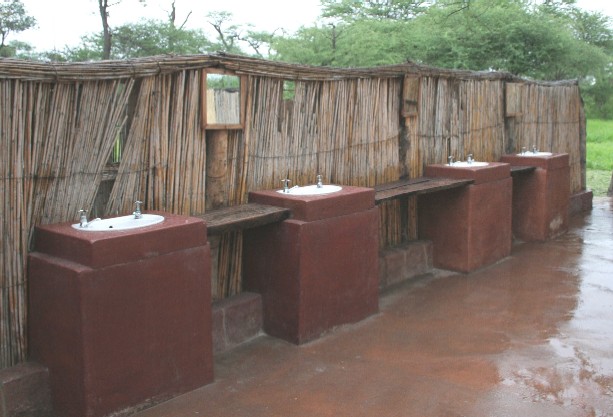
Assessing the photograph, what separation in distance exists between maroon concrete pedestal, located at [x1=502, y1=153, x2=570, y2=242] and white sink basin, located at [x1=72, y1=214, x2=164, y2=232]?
464cm

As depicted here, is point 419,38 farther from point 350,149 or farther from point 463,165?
point 350,149

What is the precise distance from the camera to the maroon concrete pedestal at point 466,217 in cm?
608

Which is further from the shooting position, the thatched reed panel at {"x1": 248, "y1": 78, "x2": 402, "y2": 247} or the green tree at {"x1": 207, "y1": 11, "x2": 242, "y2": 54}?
the green tree at {"x1": 207, "y1": 11, "x2": 242, "y2": 54}

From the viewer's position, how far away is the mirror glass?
4.34 m

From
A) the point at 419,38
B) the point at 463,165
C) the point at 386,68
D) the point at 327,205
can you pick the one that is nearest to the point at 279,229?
the point at 327,205

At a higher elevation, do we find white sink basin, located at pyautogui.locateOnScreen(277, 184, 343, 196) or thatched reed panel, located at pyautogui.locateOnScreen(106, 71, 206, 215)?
thatched reed panel, located at pyautogui.locateOnScreen(106, 71, 206, 215)

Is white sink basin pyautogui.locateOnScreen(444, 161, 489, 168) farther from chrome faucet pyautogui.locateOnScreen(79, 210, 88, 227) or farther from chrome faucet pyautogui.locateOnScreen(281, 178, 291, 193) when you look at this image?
chrome faucet pyautogui.locateOnScreen(79, 210, 88, 227)

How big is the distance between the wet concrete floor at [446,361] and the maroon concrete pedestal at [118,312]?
0.20 m

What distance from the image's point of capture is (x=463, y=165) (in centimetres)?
643

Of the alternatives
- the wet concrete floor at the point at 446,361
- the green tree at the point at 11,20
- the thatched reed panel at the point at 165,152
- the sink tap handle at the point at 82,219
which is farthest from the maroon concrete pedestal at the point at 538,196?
the green tree at the point at 11,20

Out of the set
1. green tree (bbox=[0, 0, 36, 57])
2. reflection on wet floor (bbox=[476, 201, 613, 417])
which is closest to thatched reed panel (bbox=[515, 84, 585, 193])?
reflection on wet floor (bbox=[476, 201, 613, 417])

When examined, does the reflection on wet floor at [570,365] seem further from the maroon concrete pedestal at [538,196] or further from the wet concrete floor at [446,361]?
the maroon concrete pedestal at [538,196]

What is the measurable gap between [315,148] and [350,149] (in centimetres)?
43

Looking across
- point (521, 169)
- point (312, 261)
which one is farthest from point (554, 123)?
point (312, 261)
